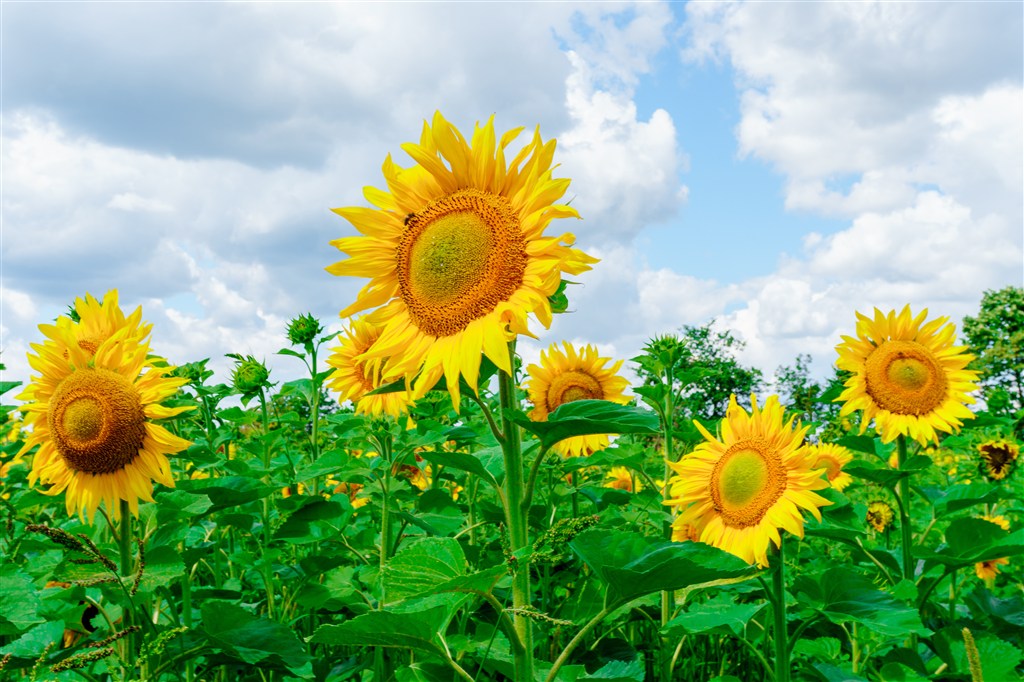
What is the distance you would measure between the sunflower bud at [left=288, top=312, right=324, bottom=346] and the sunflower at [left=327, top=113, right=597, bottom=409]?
1.57m

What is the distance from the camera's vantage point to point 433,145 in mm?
2230

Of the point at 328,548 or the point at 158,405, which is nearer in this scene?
the point at 158,405

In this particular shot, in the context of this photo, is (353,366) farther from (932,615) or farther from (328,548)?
(932,615)

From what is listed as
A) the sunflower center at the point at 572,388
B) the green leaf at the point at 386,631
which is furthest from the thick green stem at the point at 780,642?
the sunflower center at the point at 572,388

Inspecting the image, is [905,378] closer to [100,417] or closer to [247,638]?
[247,638]

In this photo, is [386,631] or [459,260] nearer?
[386,631]

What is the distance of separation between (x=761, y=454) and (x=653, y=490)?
2.87 feet

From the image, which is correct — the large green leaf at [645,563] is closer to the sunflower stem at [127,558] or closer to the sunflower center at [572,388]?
the sunflower stem at [127,558]

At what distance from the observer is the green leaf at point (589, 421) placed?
196 centimetres

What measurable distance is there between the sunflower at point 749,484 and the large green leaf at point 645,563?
98 centimetres

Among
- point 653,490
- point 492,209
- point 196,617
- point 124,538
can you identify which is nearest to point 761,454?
point 653,490

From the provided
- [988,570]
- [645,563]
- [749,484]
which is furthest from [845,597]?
[988,570]

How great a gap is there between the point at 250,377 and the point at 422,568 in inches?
87.8

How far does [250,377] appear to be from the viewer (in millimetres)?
3785
